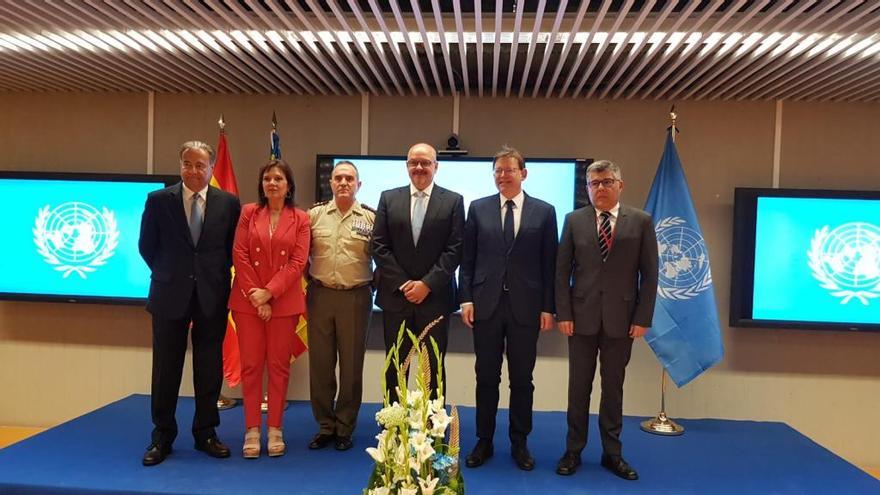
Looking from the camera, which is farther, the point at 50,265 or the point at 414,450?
the point at 50,265

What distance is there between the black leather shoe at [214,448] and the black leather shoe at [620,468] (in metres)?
2.12

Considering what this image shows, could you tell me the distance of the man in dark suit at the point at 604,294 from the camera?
2.81m

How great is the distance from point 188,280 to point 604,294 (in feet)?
7.12

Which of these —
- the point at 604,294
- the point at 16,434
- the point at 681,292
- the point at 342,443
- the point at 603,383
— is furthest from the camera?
the point at 16,434

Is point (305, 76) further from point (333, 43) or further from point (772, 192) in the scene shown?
point (772, 192)

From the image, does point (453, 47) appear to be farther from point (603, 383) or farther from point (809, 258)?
point (809, 258)

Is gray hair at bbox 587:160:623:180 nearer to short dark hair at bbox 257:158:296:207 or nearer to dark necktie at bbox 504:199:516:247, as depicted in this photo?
dark necktie at bbox 504:199:516:247

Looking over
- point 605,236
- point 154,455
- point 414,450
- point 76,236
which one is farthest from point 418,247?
point 76,236

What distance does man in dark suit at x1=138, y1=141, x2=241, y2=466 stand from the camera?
9.27 ft

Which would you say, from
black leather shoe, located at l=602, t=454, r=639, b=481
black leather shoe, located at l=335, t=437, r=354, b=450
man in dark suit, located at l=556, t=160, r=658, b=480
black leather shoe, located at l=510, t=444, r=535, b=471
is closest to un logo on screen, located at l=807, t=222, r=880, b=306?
man in dark suit, located at l=556, t=160, r=658, b=480

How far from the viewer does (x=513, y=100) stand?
14.2 feet

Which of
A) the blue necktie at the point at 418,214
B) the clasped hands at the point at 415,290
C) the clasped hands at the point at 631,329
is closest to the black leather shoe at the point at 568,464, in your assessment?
the clasped hands at the point at 631,329

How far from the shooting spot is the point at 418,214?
3.03m

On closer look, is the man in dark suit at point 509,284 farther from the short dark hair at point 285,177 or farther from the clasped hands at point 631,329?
the short dark hair at point 285,177
